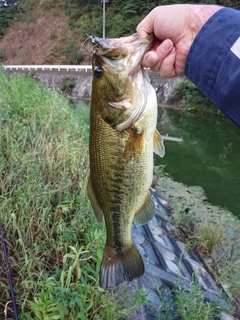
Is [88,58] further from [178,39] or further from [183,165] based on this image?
[178,39]

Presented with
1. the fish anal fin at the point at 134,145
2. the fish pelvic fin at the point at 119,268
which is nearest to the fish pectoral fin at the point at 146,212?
the fish pelvic fin at the point at 119,268

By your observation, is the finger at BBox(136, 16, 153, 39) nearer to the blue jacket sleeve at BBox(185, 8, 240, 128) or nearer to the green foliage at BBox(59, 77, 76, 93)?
the blue jacket sleeve at BBox(185, 8, 240, 128)

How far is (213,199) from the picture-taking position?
22.3 ft

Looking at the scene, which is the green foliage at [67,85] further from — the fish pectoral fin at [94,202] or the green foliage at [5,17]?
the green foliage at [5,17]

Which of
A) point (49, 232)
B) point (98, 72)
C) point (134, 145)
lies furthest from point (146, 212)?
point (49, 232)

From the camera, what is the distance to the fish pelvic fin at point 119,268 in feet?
6.36

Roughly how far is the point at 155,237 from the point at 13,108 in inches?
130

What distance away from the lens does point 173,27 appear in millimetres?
1832

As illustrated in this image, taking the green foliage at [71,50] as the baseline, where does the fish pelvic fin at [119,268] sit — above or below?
above

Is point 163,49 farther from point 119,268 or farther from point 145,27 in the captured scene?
point 119,268

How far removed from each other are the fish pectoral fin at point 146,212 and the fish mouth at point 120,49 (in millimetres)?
850

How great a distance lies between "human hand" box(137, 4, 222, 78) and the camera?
1.77 metres

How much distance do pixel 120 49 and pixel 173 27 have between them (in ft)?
1.38

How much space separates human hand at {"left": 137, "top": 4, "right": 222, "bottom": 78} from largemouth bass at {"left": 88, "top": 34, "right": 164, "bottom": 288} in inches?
4.6
